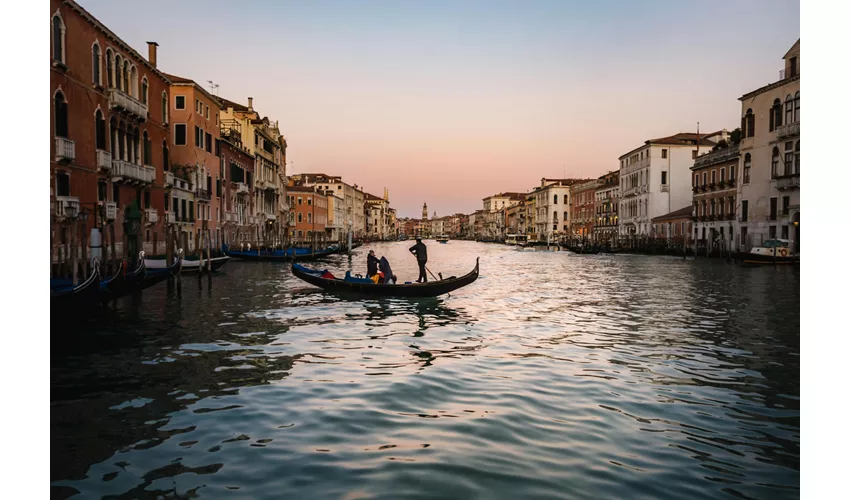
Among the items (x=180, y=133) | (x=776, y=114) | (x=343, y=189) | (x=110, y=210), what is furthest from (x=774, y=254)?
(x=343, y=189)

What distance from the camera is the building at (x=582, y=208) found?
70.2 meters

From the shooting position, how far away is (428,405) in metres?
5.70

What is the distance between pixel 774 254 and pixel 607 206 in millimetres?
37685

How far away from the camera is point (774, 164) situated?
2997cm

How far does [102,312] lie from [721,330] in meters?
11.2

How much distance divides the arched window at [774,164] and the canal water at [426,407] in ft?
70.1

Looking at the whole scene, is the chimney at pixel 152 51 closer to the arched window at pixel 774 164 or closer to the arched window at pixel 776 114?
the arched window at pixel 776 114

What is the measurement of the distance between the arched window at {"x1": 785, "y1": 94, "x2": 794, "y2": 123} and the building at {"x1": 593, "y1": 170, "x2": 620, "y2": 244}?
2978 centimetres

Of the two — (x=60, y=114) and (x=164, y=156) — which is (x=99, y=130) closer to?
(x=60, y=114)

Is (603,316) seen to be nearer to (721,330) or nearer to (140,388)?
(721,330)

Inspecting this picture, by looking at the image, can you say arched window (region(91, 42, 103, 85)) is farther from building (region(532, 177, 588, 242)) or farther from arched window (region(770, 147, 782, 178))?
building (region(532, 177, 588, 242))
